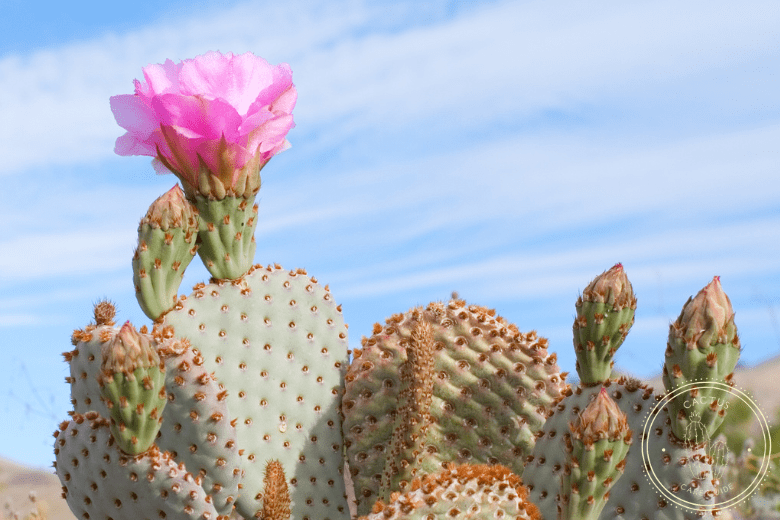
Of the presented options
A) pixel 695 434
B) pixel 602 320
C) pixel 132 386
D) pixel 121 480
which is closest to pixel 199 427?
pixel 121 480

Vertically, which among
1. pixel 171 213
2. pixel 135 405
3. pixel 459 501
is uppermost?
pixel 171 213

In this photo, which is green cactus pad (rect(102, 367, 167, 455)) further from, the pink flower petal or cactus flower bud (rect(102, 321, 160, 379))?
the pink flower petal

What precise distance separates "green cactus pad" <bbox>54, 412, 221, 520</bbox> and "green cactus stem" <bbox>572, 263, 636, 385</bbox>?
1.26 meters

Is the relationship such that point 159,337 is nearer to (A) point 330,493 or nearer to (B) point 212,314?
(B) point 212,314

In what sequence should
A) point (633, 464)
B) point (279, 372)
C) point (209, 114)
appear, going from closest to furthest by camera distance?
point (633, 464) → point (209, 114) → point (279, 372)

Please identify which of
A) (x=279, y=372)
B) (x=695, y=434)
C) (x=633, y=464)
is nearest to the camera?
(x=695, y=434)

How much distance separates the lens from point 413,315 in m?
3.02

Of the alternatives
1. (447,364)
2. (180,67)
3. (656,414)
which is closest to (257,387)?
(447,364)

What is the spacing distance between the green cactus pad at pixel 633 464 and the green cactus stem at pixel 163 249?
4.42 feet

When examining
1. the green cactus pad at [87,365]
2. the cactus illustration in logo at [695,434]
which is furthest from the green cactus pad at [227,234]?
the cactus illustration in logo at [695,434]

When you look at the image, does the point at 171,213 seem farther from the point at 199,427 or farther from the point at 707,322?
the point at 707,322

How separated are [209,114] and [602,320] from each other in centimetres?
143

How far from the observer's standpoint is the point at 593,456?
2.20m

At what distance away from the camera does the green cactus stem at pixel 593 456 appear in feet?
7.11
